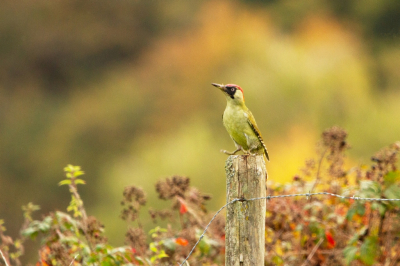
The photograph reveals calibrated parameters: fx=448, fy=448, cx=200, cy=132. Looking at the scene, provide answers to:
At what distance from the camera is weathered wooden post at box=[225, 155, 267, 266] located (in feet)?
7.36

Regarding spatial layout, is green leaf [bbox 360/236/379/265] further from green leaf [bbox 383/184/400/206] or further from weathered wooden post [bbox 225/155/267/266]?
weathered wooden post [bbox 225/155/267/266]

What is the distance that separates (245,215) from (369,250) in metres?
2.05

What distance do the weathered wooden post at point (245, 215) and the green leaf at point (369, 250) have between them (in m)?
1.89

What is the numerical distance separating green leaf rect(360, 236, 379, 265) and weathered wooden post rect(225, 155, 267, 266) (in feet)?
6.21

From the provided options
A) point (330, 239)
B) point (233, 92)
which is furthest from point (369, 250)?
point (233, 92)

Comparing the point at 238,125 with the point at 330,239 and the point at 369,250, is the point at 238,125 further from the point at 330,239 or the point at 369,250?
the point at 330,239

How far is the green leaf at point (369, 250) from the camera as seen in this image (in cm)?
378

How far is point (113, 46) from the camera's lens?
6832 mm

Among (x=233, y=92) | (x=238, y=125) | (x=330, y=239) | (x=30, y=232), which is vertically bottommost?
(x=30, y=232)

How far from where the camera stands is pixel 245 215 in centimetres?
225

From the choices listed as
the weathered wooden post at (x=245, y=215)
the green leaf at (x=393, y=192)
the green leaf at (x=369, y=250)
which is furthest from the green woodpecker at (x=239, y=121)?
the green leaf at (x=369, y=250)

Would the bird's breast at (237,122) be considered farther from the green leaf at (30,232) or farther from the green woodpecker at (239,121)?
the green leaf at (30,232)

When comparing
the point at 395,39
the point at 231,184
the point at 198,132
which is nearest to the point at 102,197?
the point at 198,132

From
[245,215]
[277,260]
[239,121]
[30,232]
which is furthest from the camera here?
[277,260]
